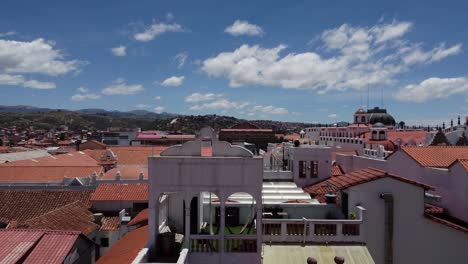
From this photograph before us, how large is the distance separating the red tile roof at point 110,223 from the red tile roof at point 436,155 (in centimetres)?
1845


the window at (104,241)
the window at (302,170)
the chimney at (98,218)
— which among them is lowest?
the window at (104,241)

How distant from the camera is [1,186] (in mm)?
34000

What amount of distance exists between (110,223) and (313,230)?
15480 millimetres

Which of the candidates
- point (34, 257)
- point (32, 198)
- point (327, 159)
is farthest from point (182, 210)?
point (32, 198)

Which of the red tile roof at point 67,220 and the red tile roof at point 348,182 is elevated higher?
the red tile roof at point 348,182

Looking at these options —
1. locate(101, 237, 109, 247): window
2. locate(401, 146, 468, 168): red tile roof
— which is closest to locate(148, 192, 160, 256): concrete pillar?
locate(101, 237, 109, 247): window

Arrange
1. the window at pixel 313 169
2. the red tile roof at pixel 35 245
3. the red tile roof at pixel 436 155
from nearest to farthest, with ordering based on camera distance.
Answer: the red tile roof at pixel 35 245 → the red tile roof at pixel 436 155 → the window at pixel 313 169

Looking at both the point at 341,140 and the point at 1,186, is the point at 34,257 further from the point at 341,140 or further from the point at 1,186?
the point at 341,140

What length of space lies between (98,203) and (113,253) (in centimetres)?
1231

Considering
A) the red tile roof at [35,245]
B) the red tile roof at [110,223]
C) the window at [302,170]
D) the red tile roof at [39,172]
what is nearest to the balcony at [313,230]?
the red tile roof at [35,245]

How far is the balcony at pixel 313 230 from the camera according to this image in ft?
48.0

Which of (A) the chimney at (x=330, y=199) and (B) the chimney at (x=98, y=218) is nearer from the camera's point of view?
(A) the chimney at (x=330, y=199)

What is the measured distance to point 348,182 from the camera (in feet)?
58.9

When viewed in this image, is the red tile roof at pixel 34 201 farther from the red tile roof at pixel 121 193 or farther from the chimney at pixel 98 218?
the chimney at pixel 98 218
